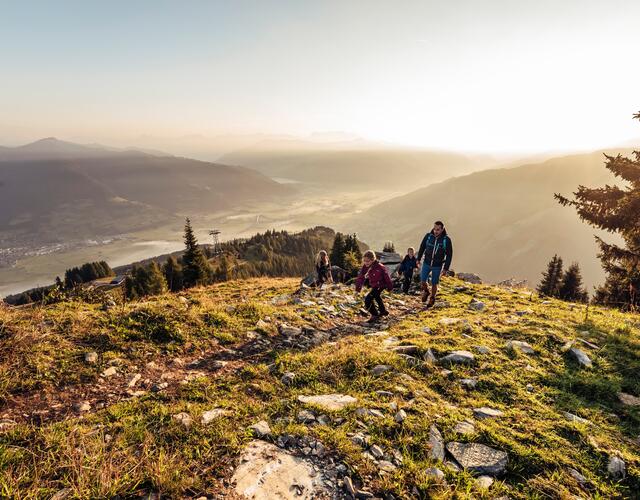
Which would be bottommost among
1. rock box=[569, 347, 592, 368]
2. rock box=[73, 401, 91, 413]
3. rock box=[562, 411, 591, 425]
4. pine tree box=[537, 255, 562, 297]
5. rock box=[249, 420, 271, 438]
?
pine tree box=[537, 255, 562, 297]

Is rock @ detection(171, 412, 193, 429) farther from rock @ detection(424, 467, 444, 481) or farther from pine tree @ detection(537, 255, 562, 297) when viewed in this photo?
pine tree @ detection(537, 255, 562, 297)

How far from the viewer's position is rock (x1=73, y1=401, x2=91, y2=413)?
195 inches

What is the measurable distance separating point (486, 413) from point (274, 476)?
3545 mm

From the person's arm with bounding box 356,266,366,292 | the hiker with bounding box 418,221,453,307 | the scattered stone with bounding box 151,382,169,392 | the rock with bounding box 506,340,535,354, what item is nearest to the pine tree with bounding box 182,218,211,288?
the person's arm with bounding box 356,266,366,292

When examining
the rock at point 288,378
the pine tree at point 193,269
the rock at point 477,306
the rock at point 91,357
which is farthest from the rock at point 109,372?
the pine tree at point 193,269

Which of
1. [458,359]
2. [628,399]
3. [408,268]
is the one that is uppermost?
[458,359]

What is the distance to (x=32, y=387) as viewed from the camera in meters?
5.34

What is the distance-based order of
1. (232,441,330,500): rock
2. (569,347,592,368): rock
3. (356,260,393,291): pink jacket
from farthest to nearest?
(356,260,393,291): pink jacket → (569,347,592,368): rock → (232,441,330,500): rock

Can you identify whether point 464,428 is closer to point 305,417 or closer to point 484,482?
point 484,482

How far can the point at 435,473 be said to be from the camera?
3.73 meters

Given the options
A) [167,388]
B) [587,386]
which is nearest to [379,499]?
[167,388]

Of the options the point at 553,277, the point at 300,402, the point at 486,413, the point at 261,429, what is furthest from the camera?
the point at 553,277

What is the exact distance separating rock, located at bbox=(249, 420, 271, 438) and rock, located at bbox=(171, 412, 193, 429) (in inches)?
34.0

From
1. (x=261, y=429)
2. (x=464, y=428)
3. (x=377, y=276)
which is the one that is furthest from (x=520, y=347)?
(x=261, y=429)
